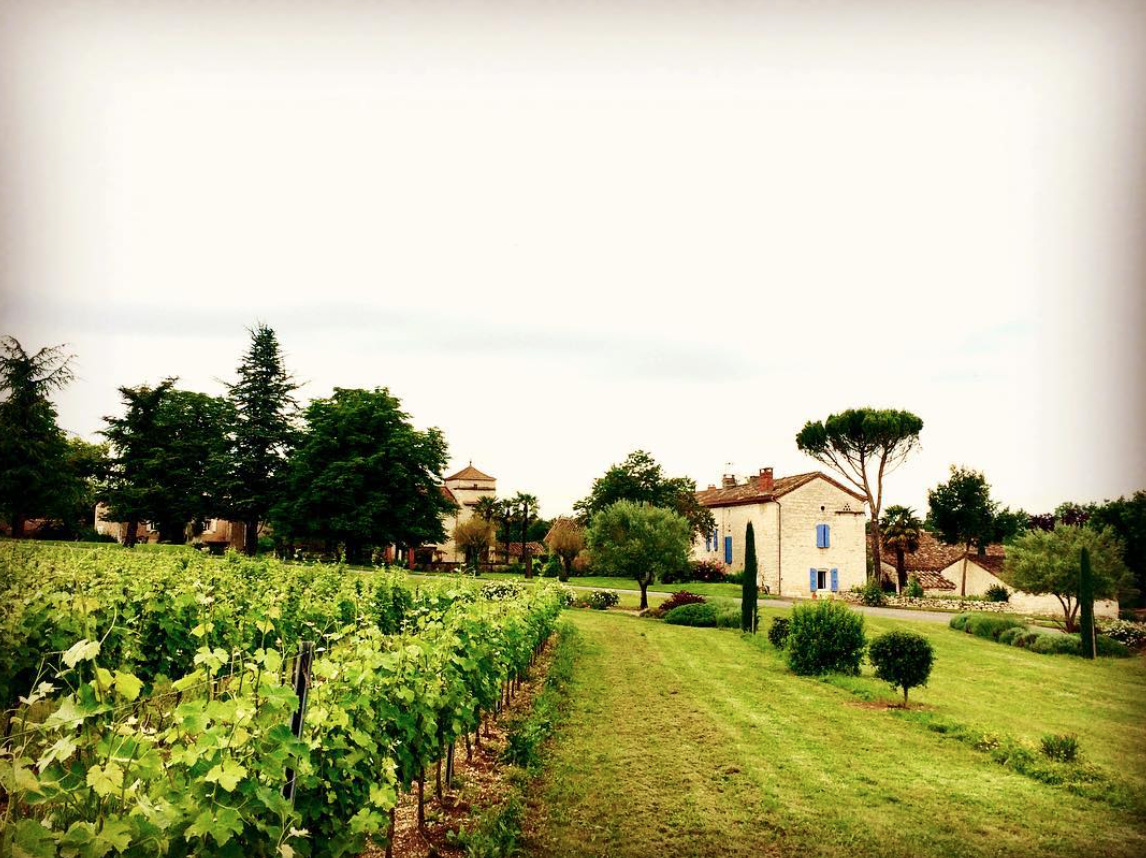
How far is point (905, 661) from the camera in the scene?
1124 centimetres

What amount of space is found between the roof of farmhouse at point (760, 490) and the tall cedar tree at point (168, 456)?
2677 centimetres

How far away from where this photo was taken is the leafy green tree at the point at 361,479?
32.1 m

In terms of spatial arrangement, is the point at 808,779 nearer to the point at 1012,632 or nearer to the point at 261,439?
the point at 1012,632


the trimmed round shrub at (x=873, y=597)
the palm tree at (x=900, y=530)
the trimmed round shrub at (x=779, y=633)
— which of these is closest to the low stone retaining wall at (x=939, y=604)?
the trimmed round shrub at (x=873, y=597)

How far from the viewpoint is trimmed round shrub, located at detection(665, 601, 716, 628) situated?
75.6 ft

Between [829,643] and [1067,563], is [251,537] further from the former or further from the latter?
[1067,563]

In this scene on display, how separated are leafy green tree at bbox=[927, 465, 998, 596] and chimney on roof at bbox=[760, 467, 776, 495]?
42.2 feet

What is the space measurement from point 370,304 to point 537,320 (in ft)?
16.6

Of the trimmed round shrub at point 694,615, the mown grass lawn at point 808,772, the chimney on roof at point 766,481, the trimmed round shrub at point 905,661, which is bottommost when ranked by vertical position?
the trimmed round shrub at point 694,615

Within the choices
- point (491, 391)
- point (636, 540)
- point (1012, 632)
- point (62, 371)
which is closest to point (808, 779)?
point (62, 371)

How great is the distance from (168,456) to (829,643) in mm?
30000

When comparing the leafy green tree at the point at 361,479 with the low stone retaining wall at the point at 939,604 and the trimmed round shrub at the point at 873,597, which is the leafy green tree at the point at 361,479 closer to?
the low stone retaining wall at the point at 939,604

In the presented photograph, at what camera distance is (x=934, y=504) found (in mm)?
43531

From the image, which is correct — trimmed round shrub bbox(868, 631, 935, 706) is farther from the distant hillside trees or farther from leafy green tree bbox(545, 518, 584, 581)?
leafy green tree bbox(545, 518, 584, 581)
